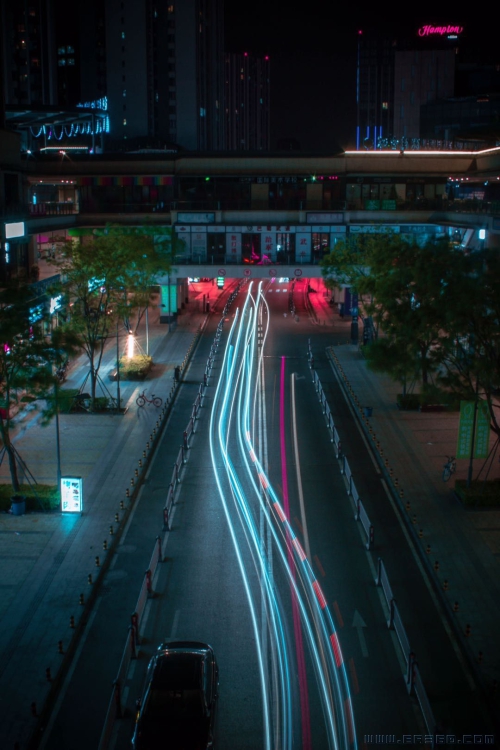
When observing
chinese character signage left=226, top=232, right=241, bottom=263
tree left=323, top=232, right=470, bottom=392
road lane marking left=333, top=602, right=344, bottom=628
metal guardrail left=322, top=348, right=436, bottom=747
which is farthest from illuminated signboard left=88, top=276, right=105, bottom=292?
chinese character signage left=226, top=232, right=241, bottom=263

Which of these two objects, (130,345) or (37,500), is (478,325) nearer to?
(37,500)

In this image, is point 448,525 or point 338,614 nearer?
point 338,614

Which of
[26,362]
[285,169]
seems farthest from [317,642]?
[285,169]

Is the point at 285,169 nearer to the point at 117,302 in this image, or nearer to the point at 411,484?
the point at 117,302

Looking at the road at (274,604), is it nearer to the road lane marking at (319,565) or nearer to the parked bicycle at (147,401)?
the road lane marking at (319,565)

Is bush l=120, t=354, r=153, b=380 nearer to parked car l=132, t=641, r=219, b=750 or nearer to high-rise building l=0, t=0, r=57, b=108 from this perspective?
A: parked car l=132, t=641, r=219, b=750

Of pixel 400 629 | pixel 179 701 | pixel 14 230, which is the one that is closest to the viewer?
pixel 179 701

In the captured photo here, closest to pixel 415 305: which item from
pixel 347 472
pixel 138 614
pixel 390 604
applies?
pixel 347 472
